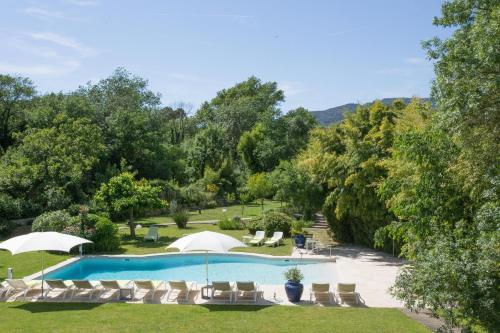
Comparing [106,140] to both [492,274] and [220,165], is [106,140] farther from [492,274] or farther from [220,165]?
[492,274]

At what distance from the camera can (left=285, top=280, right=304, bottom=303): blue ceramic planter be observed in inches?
560

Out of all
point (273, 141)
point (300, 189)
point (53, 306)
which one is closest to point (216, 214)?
point (300, 189)

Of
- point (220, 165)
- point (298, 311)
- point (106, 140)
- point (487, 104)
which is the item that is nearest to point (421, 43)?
point (487, 104)

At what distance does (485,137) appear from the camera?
31.8 ft

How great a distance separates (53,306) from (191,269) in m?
7.50

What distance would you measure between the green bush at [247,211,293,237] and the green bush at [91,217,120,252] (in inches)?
301

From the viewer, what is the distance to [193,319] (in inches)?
495

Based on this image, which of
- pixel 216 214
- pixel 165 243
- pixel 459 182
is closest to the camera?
pixel 459 182

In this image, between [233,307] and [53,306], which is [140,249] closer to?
[53,306]

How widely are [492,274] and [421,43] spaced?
5519 mm

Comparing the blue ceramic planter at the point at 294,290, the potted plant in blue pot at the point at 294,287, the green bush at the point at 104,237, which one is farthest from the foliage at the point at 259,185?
the blue ceramic planter at the point at 294,290

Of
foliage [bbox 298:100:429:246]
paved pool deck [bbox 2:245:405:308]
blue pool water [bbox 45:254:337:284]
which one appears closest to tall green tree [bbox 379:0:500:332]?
paved pool deck [bbox 2:245:405:308]

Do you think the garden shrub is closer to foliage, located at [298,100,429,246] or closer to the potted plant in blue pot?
foliage, located at [298,100,429,246]

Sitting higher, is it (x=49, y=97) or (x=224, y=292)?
(x=49, y=97)
